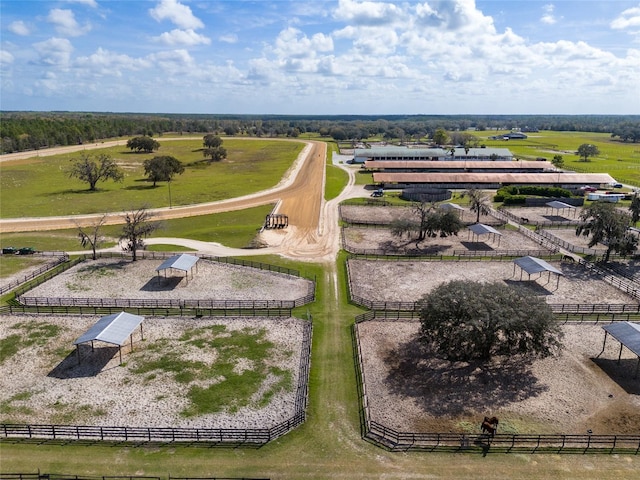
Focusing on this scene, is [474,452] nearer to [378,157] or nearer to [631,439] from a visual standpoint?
[631,439]

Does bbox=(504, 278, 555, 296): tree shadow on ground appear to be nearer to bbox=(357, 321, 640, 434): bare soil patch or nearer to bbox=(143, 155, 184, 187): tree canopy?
bbox=(357, 321, 640, 434): bare soil patch

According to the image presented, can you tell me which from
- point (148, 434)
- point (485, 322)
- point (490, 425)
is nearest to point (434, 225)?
point (485, 322)

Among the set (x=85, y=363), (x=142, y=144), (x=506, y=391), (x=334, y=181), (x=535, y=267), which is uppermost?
(x=142, y=144)

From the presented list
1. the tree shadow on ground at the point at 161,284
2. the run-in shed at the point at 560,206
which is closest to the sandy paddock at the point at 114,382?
the tree shadow on ground at the point at 161,284

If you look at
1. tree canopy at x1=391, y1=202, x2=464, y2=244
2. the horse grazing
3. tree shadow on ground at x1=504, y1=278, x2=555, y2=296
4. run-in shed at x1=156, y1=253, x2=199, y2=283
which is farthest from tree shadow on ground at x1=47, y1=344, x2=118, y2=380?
tree shadow on ground at x1=504, y1=278, x2=555, y2=296

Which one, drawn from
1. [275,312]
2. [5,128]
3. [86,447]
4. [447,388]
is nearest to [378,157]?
[275,312]

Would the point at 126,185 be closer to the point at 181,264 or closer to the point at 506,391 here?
the point at 181,264
